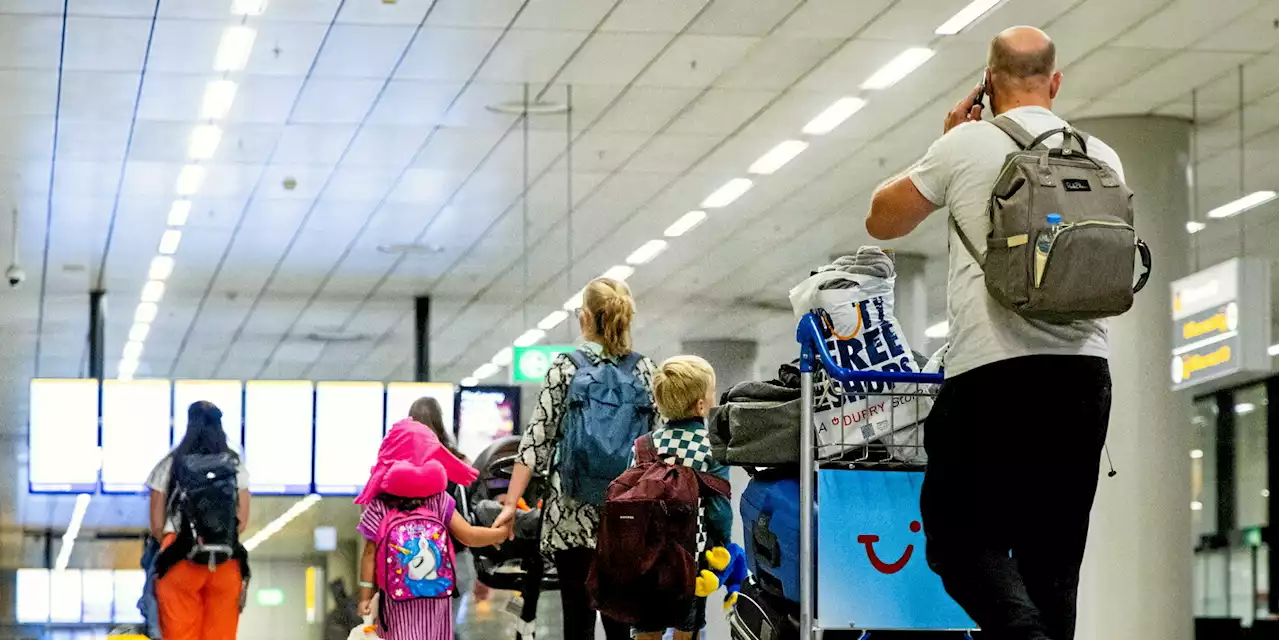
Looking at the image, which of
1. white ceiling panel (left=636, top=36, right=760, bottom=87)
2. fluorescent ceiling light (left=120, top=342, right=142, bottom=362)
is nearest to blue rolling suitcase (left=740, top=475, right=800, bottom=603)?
white ceiling panel (left=636, top=36, right=760, bottom=87)

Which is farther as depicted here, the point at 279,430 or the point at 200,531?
the point at 279,430

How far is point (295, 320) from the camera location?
27062 mm

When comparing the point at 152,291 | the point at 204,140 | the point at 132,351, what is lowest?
the point at 132,351

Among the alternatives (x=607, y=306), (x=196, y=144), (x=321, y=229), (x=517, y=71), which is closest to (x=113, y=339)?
(x=321, y=229)

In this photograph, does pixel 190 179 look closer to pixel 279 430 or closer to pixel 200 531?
pixel 279 430

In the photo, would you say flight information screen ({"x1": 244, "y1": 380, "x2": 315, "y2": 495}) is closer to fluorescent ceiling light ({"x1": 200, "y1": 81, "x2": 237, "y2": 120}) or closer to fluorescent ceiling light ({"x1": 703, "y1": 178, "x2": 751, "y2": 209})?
fluorescent ceiling light ({"x1": 703, "y1": 178, "x2": 751, "y2": 209})

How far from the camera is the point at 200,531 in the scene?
29.4 feet

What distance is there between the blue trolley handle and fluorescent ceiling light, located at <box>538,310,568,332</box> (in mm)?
21307

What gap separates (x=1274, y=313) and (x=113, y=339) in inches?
660

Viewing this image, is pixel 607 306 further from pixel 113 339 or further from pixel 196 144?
pixel 113 339

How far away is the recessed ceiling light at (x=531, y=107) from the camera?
15148mm

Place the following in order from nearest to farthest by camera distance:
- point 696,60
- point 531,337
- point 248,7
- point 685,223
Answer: point 248,7 < point 696,60 < point 685,223 < point 531,337

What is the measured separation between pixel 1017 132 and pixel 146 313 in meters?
23.5

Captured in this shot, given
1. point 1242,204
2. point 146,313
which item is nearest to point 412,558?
point 1242,204
